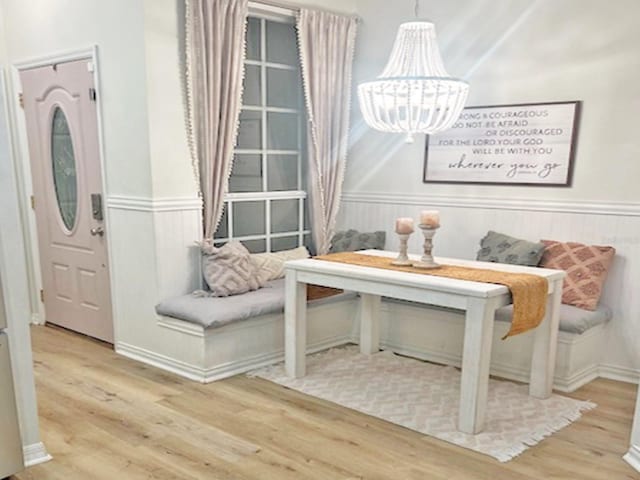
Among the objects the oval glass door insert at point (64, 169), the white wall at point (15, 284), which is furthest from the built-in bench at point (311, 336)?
the oval glass door insert at point (64, 169)

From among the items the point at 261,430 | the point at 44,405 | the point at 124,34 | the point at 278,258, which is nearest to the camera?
the point at 261,430

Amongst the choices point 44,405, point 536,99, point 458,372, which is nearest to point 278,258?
point 458,372

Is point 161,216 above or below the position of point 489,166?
below

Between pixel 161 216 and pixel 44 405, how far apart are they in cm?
127

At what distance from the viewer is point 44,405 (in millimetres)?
3084

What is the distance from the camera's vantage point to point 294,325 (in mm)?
3402

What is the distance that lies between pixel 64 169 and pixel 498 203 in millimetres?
3186

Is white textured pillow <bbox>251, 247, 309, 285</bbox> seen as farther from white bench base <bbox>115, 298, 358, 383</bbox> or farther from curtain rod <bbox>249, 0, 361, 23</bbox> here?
curtain rod <bbox>249, 0, 361, 23</bbox>

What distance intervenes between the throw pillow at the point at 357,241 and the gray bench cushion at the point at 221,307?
0.85 meters

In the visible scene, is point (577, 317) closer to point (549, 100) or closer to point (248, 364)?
point (549, 100)

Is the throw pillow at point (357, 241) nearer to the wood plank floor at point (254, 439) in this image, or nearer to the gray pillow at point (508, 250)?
the gray pillow at point (508, 250)

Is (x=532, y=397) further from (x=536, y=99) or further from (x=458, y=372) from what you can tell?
(x=536, y=99)

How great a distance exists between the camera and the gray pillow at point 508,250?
142 inches

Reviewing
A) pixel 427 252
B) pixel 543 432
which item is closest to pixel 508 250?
pixel 427 252
